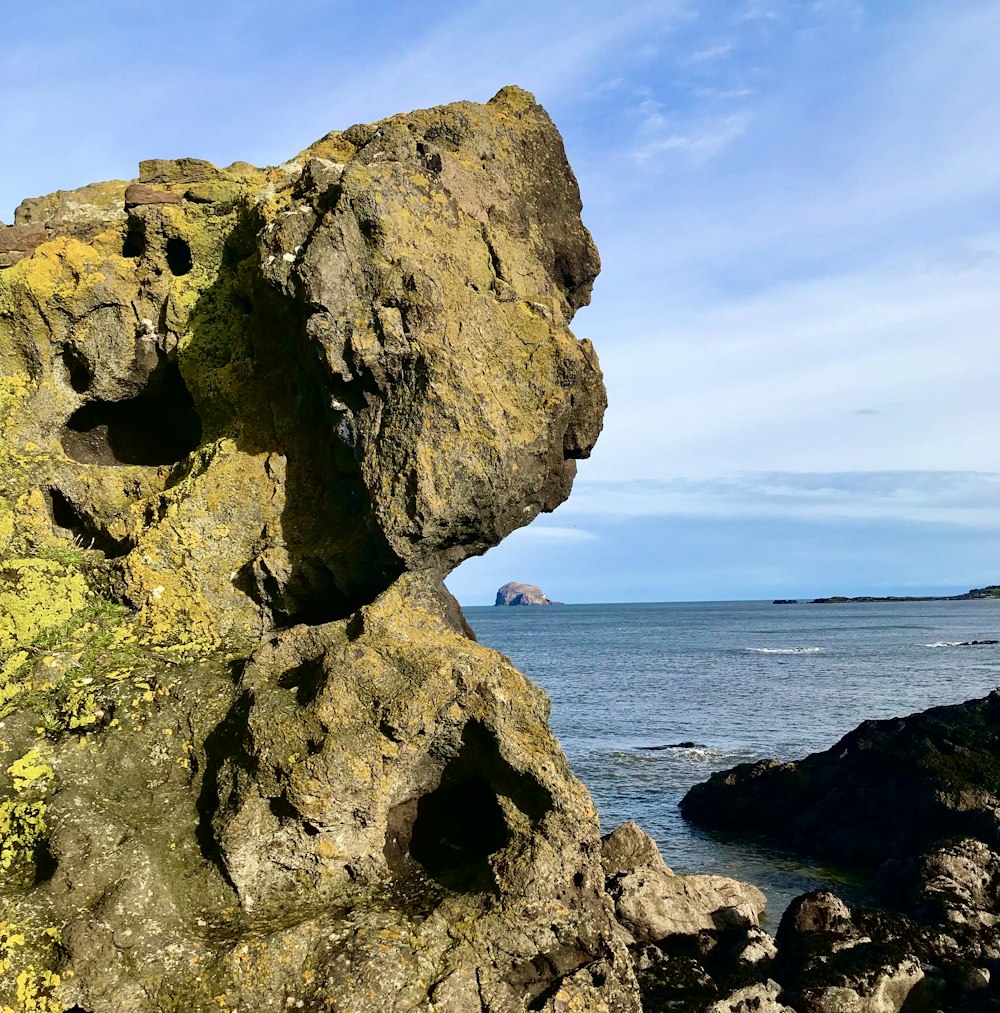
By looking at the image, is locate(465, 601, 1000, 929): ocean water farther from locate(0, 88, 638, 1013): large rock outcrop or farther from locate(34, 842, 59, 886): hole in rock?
locate(34, 842, 59, 886): hole in rock

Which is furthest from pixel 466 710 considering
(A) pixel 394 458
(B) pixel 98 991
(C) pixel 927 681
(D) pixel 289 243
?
(C) pixel 927 681

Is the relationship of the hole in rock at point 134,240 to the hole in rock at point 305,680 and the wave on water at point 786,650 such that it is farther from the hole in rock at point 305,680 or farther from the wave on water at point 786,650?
the wave on water at point 786,650

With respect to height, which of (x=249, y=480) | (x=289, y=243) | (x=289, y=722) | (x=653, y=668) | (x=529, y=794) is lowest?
(x=653, y=668)

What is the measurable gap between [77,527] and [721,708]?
135 ft

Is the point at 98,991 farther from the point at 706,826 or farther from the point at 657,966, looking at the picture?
the point at 706,826

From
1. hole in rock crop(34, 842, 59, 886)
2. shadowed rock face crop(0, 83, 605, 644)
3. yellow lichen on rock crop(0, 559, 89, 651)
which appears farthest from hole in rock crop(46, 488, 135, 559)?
hole in rock crop(34, 842, 59, 886)

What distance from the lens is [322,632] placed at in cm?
1143

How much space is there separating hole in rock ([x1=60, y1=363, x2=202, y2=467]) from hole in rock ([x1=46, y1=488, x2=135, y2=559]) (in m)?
1.06

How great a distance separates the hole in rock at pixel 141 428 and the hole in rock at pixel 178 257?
189cm

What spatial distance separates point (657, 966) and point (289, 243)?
1154 centimetres

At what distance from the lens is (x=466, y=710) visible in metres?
10.7

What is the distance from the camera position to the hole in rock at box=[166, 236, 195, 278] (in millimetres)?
15094

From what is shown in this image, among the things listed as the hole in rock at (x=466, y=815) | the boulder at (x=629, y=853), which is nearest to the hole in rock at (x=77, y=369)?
the hole in rock at (x=466, y=815)

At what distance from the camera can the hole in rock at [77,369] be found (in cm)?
1415
